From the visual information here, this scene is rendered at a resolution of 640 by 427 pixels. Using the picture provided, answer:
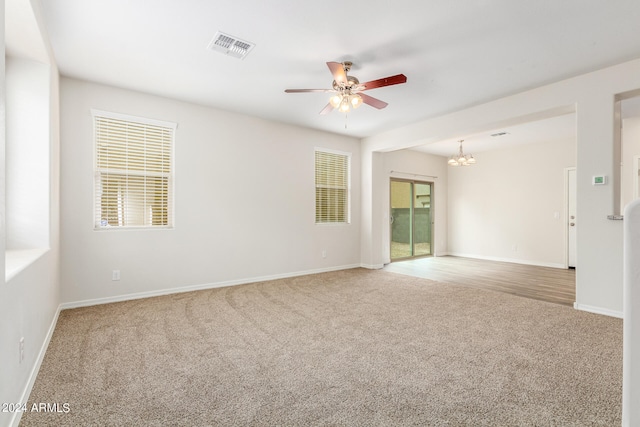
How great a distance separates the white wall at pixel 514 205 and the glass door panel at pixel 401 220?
149 centimetres

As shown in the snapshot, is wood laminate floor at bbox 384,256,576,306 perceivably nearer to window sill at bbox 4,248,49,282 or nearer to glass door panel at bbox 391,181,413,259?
glass door panel at bbox 391,181,413,259

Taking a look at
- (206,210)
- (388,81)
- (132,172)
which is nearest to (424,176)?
(388,81)

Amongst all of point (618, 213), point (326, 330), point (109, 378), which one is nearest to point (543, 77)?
point (618, 213)

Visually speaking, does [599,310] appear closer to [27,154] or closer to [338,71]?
[338,71]

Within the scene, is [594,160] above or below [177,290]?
above

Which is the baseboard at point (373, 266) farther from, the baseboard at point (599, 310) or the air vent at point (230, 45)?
the air vent at point (230, 45)

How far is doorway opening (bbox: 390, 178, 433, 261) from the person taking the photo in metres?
7.32

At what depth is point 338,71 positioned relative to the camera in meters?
2.84

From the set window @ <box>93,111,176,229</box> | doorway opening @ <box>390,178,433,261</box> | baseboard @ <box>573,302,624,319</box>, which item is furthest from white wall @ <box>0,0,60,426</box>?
doorway opening @ <box>390,178,433,261</box>

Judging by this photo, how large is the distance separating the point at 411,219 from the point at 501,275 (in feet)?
8.22

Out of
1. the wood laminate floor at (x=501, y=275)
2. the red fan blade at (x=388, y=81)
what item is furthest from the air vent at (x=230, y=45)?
the wood laminate floor at (x=501, y=275)

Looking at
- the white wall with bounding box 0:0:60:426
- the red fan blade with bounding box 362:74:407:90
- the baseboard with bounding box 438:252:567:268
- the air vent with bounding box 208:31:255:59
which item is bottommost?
the baseboard with bounding box 438:252:567:268

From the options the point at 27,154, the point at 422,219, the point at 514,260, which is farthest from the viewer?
the point at 422,219

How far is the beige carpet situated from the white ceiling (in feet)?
8.82
